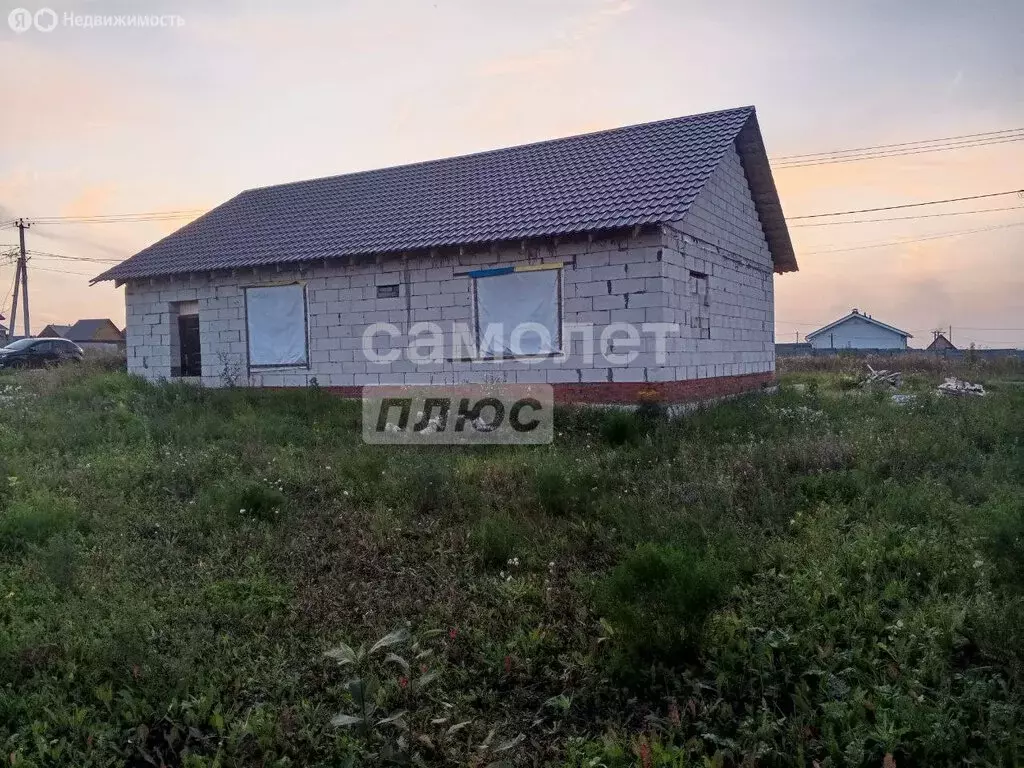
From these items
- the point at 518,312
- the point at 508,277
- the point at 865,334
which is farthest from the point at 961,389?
the point at 865,334

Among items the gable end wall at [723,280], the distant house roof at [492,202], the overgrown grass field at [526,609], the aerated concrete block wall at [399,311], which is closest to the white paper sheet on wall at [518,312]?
the aerated concrete block wall at [399,311]

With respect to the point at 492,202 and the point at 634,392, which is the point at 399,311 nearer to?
the point at 492,202

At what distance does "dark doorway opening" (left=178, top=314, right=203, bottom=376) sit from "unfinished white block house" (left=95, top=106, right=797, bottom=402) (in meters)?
0.04

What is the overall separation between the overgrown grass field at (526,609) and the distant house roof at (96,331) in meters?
50.9

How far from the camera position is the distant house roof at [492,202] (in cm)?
1205

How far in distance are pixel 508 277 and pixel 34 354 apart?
70.9ft

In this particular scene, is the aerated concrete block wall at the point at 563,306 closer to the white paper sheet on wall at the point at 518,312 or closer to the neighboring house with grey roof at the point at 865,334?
the white paper sheet on wall at the point at 518,312

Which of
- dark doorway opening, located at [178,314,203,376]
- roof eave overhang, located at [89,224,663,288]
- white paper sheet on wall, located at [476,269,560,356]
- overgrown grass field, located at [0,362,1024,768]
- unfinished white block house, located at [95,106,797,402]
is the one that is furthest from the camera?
dark doorway opening, located at [178,314,203,376]

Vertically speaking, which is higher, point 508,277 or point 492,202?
point 492,202

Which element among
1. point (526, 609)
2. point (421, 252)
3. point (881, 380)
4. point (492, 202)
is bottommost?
point (526, 609)

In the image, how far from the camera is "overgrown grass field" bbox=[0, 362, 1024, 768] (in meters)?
3.78

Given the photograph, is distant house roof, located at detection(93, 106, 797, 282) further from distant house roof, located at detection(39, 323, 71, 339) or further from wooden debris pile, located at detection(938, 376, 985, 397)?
distant house roof, located at detection(39, 323, 71, 339)

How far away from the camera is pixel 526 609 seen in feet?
16.5

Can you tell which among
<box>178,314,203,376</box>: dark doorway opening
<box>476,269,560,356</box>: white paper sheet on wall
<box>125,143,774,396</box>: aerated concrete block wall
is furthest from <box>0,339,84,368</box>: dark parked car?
<box>476,269,560,356</box>: white paper sheet on wall
